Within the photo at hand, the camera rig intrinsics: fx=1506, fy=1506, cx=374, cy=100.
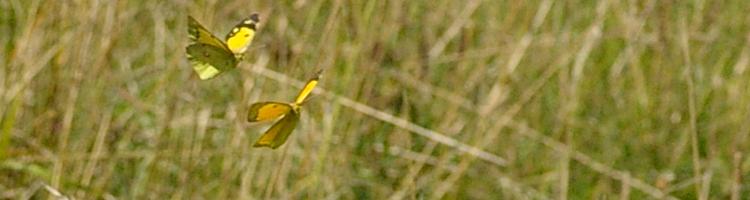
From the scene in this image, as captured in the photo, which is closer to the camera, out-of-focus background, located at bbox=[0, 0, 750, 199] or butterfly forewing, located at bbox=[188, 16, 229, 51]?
butterfly forewing, located at bbox=[188, 16, 229, 51]

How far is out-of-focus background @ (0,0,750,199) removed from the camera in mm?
1715

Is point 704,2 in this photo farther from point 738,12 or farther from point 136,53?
point 136,53

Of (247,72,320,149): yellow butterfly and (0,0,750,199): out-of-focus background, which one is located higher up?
(0,0,750,199): out-of-focus background

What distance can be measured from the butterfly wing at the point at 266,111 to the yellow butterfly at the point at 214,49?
0.04 m

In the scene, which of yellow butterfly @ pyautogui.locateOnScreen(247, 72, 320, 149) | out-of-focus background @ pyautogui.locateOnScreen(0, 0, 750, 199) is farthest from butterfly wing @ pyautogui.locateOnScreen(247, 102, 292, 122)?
out-of-focus background @ pyautogui.locateOnScreen(0, 0, 750, 199)

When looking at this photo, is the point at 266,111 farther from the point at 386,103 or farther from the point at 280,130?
the point at 386,103

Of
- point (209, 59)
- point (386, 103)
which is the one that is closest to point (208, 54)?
point (209, 59)

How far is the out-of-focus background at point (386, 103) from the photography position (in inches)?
67.5

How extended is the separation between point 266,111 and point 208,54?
0.07 meters

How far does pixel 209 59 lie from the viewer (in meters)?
0.90

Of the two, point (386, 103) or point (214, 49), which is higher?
point (386, 103)

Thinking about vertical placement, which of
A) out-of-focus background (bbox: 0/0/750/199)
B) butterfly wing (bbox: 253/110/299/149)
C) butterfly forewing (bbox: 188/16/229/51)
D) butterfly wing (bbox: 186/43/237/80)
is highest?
out-of-focus background (bbox: 0/0/750/199)

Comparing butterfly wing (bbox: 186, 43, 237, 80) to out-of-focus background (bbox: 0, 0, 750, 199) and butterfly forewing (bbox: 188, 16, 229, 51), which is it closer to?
butterfly forewing (bbox: 188, 16, 229, 51)

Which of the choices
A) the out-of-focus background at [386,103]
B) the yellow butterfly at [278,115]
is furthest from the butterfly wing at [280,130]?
the out-of-focus background at [386,103]
